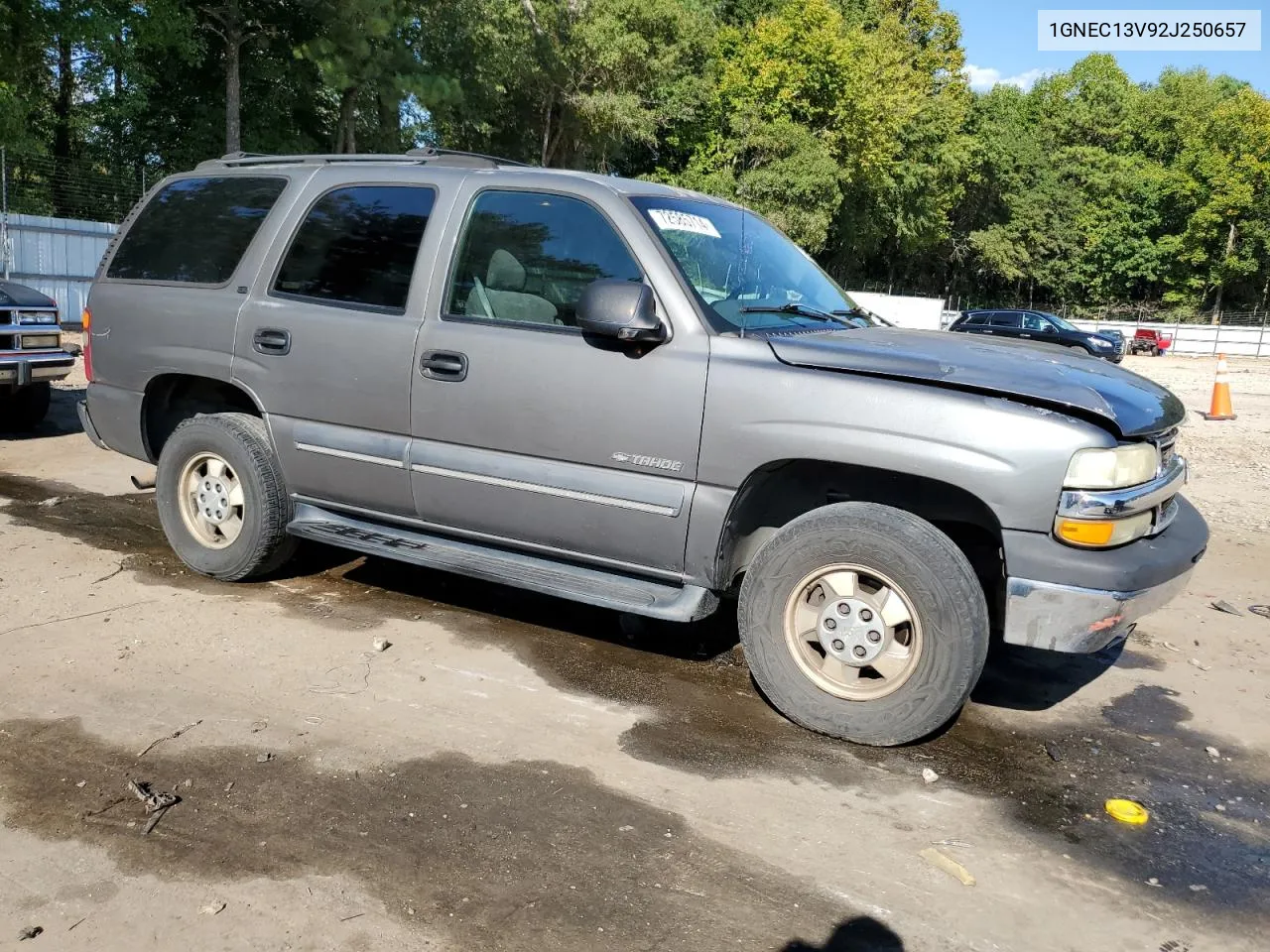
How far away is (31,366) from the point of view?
8.61 m

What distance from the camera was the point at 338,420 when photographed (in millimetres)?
Answer: 4738

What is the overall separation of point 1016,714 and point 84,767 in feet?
11.4

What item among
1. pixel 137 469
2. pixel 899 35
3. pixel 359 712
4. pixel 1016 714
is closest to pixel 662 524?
pixel 359 712

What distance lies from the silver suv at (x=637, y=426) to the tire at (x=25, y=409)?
4.65 meters

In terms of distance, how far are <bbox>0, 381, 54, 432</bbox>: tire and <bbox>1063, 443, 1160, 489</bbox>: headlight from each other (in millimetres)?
8922

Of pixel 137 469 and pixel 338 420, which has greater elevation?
pixel 338 420

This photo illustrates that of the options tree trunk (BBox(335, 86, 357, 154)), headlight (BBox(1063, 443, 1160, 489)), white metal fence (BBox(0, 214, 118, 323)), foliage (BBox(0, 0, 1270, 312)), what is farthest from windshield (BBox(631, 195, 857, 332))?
tree trunk (BBox(335, 86, 357, 154))

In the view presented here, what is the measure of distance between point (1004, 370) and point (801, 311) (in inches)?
41.1

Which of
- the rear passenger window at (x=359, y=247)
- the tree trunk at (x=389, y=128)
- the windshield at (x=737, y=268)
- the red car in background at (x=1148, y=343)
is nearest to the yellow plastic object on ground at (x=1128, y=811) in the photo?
the windshield at (x=737, y=268)

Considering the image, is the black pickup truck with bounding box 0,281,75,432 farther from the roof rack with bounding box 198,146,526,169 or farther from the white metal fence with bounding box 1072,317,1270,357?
the white metal fence with bounding box 1072,317,1270,357

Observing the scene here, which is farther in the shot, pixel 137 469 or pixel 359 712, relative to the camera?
pixel 137 469

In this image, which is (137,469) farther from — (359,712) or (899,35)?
A: (899,35)

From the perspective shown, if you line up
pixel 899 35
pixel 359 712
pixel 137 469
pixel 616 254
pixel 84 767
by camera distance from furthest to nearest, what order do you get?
pixel 899 35, pixel 137 469, pixel 616 254, pixel 359 712, pixel 84 767

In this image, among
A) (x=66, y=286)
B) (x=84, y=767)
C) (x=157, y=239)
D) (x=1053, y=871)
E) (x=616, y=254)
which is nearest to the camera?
(x=1053, y=871)
